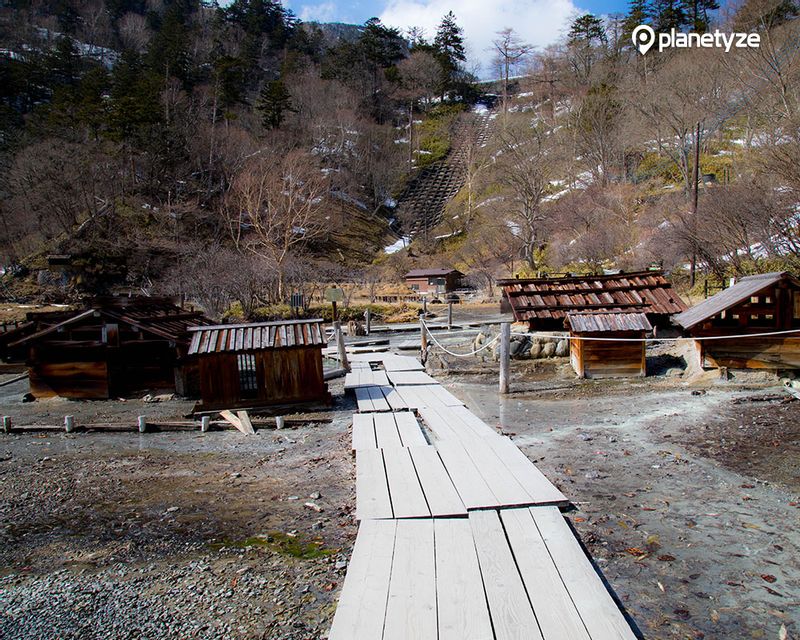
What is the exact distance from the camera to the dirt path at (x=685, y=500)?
4.14m

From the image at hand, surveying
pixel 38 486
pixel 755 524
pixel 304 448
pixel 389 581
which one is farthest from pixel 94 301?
pixel 755 524

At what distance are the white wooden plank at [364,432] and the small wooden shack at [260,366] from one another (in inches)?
87.7

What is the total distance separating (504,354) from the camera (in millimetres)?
12438

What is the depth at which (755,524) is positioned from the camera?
17.9 feet

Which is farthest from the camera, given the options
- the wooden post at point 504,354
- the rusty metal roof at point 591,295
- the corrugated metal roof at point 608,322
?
the rusty metal roof at point 591,295

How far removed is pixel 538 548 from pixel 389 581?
1.42m

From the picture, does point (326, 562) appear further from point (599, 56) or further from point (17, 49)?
point (17, 49)

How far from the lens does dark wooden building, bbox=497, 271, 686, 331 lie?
1705 cm

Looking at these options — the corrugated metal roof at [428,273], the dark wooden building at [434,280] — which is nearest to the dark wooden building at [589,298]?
the dark wooden building at [434,280]

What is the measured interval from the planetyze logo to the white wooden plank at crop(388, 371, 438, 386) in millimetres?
31996

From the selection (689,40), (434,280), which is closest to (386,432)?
(434,280)

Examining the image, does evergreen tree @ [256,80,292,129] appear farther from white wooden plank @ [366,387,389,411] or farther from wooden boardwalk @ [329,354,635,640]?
wooden boardwalk @ [329,354,635,640]

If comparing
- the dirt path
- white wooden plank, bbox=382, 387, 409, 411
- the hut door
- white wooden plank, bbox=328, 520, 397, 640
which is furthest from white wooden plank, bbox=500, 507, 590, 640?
the hut door

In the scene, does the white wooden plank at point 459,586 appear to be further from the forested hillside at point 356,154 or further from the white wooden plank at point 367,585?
the forested hillside at point 356,154
